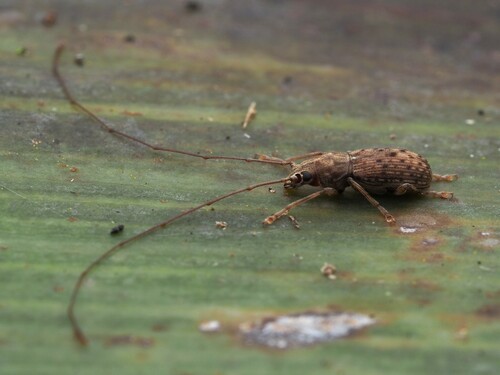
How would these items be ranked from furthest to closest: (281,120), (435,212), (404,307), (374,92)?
(374,92) → (281,120) → (435,212) → (404,307)

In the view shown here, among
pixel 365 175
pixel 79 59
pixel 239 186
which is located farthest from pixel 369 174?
pixel 79 59

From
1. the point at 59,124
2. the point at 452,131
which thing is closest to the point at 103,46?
the point at 59,124

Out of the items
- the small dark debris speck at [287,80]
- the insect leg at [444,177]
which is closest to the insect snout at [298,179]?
the insect leg at [444,177]

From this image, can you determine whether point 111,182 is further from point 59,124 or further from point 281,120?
point 281,120

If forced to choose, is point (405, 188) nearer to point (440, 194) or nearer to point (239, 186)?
point (440, 194)

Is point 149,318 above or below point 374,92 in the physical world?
below

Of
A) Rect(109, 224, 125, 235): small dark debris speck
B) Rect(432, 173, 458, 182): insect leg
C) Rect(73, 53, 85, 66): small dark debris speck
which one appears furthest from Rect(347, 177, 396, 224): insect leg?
Rect(73, 53, 85, 66): small dark debris speck
